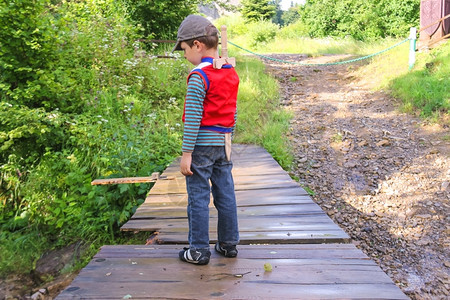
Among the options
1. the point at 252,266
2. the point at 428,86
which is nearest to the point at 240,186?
the point at 252,266

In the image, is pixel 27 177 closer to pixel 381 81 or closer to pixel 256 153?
pixel 256 153

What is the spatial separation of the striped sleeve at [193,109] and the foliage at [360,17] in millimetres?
21374

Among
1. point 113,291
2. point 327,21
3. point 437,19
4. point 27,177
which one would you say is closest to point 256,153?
point 27,177

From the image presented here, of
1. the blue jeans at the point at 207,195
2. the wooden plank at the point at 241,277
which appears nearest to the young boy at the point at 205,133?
the blue jeans at the point at 207,195

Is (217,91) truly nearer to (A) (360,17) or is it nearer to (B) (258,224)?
(B) (258,224)

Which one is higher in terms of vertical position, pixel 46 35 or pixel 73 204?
pixel 46 35

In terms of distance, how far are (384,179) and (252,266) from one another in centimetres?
371

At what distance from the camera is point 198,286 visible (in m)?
2.25

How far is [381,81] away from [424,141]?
3839mm

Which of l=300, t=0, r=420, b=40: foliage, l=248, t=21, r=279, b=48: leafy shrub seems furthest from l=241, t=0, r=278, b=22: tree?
l=248, t=21, r=279, b=48: leafy shrub

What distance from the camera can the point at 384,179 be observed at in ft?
18.0

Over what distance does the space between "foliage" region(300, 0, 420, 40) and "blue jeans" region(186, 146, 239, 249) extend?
21.3 m

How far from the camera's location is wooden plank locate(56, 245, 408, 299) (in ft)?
7.13

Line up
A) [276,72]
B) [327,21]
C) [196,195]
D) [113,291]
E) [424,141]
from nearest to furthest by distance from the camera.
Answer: [113,291]
[196,195]
[424,141]
[276,72]
[327,21]
